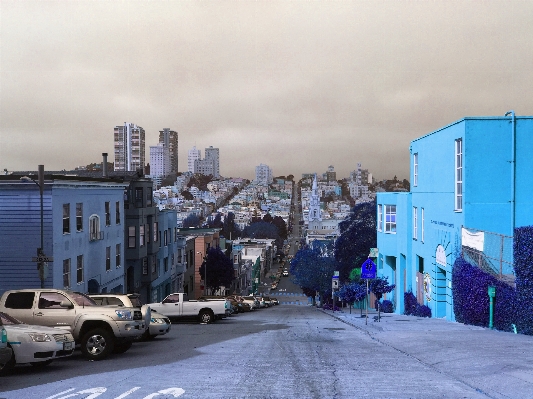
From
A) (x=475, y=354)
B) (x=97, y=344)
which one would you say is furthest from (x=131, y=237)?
(x=475, y=354)

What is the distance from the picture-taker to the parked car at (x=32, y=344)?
13.4m

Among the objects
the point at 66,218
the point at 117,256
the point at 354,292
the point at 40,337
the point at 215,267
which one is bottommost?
the point at 215,267

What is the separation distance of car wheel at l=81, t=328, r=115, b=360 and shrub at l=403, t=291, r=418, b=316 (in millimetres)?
22659

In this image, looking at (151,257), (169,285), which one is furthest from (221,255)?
(151,257)

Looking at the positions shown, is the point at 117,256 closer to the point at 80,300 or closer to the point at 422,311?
the point at 422,311

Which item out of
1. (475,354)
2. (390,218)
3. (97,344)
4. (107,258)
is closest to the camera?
(475,354)

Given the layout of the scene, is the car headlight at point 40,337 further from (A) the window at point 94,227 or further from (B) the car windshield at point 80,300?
(A) the window at point 94,227

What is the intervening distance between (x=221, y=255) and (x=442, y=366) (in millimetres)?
68120

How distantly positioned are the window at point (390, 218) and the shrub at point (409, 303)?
18.5 ft

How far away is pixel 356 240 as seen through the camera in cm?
7306

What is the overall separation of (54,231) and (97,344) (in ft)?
53.7

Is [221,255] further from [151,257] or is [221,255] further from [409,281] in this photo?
[409,281]

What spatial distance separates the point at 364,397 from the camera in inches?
410

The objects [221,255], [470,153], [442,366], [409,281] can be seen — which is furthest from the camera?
[221,255]
